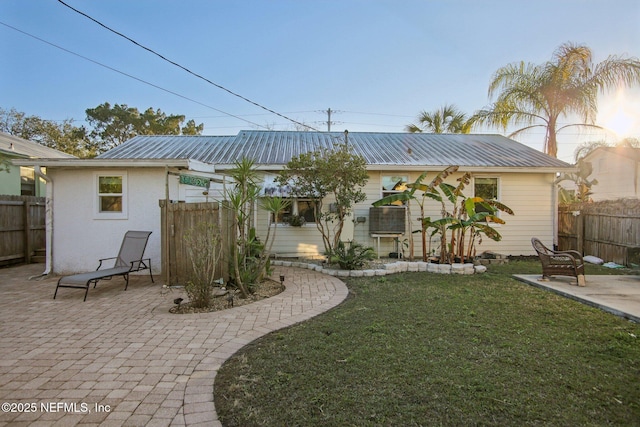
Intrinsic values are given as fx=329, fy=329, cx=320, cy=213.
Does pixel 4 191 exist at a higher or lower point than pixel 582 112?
lower

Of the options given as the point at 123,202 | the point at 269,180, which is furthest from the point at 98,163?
the point at 269,180

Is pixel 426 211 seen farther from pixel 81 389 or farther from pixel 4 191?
pixel 4 191

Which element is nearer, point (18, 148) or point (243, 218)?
point (243, 218)

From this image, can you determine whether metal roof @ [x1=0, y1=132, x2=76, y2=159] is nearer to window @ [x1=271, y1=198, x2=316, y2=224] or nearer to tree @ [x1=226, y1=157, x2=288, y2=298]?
window @ [x1=271, y1=198, x2=316, y2=224]

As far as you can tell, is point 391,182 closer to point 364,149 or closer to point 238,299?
point 364,149

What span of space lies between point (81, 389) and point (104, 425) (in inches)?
29.4

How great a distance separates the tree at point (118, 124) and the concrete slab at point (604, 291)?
97.6 ft

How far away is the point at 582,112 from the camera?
1393 centimetres

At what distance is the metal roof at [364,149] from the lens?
1104cm

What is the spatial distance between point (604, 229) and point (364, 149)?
317 inches

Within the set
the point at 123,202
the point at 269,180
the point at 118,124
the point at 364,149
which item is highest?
the point at 118,124

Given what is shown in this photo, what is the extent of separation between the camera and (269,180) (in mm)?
10312

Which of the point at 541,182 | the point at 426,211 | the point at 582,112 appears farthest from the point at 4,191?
the point at 582,112

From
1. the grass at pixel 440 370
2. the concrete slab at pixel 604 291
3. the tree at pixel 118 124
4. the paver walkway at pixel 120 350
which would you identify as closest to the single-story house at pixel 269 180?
the paver walkway at pixel 120 350
